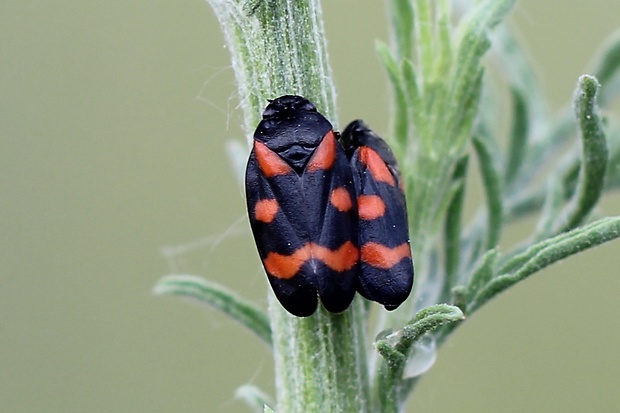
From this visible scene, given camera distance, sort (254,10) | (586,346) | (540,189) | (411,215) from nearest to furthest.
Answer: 1. (254,10)
2. (411,215)
3. (540,189)
4. (586,346)

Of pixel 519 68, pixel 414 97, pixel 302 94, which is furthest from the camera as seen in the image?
pixel 519 68

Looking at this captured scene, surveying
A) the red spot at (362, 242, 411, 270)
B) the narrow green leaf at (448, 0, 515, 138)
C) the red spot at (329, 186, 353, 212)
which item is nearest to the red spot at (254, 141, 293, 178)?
the red spot at (329, 186, 353, 212)

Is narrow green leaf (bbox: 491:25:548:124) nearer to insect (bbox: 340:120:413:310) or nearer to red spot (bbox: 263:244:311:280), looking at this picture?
insect (bbox: 340:120:413:310)

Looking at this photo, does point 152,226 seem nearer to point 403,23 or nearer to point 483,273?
point 403,23

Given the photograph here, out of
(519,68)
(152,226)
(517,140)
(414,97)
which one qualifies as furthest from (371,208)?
(152,226)

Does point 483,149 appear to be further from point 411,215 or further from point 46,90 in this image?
point 46,90

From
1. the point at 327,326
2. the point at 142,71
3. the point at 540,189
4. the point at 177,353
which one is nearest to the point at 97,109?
the point at 142,71
